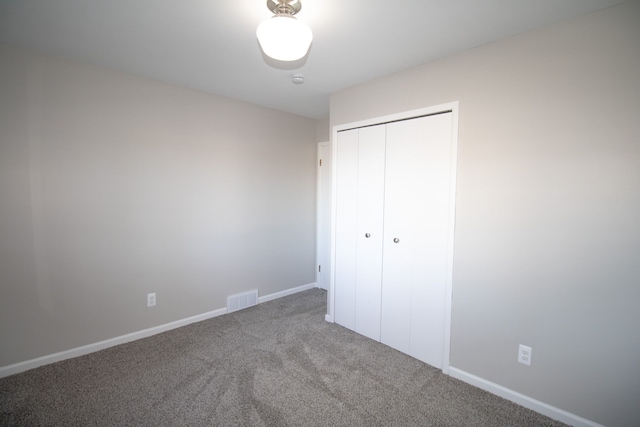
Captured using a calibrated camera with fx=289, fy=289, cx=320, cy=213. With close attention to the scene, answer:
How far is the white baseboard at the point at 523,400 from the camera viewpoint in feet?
5.63

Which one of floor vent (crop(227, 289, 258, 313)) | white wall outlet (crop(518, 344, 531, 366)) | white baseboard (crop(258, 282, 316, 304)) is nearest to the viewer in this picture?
white wall outlet (crop(518, 344, 531, 366))

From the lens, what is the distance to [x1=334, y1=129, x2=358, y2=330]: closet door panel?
2.87 meters

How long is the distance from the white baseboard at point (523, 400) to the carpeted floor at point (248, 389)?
48mm

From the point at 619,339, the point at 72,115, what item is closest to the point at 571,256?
the point at 619,339

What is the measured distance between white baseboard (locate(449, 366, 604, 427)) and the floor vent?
2.22m

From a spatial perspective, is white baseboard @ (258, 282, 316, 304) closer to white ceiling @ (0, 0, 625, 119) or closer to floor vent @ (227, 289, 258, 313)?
floor vent @ (227, 289, 258, 313)

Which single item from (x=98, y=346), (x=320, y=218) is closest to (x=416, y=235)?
(x=320, y=218)

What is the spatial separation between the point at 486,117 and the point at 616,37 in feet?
2.27

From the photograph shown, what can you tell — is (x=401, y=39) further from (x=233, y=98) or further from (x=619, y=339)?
(x=619, y=339)

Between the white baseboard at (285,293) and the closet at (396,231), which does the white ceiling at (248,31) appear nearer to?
the closet at (396,231)

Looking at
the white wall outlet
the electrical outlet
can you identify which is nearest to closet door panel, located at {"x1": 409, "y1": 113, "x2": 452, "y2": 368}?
the white wall outlet

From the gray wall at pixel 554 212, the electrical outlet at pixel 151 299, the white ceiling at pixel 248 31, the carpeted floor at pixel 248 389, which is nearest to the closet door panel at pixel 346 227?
the carpeted floor at pixel 248 389

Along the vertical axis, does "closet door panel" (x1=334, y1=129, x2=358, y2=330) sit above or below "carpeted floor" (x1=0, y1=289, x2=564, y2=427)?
above

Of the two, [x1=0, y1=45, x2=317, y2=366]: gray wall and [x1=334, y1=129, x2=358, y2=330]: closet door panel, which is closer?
[x1=0, y1=45, x2=317, y2=366]: gray wall
